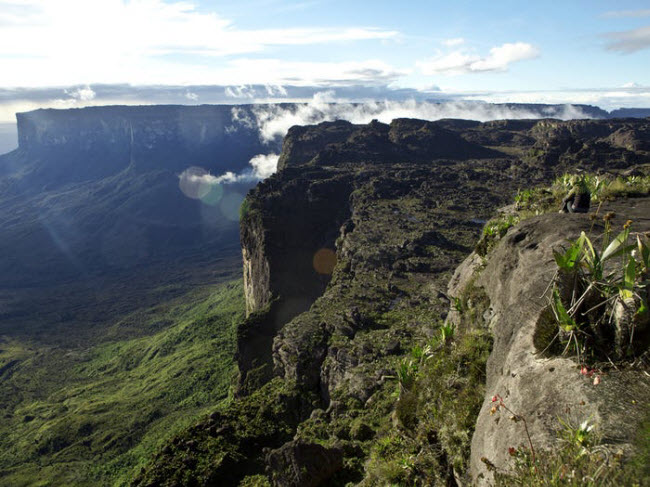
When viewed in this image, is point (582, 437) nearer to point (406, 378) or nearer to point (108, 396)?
point (406, 378)

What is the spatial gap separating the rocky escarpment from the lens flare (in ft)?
1.58

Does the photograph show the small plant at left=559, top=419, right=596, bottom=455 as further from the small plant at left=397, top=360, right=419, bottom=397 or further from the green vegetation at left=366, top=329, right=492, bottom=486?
the small plant at left=397, top=360, right=419, bottom=397

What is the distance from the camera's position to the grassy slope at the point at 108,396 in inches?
2274

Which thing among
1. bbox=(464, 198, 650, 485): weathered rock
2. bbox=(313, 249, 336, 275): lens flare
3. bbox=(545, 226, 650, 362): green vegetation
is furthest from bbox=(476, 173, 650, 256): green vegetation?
bbox=(313, 249, 336, 275): lens flare

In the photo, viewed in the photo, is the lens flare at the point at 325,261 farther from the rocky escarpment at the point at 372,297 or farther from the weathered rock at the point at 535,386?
the weathered rock at the point at 535,386

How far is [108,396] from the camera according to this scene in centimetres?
8019

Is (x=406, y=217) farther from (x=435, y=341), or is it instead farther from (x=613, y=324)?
(x=613, y=324)

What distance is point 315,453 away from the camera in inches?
669

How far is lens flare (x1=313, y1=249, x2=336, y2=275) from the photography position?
7144cm

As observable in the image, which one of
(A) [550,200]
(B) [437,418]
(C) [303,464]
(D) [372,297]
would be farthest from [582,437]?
(D) [372,297]

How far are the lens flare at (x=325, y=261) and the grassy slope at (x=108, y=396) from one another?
21.6 meters

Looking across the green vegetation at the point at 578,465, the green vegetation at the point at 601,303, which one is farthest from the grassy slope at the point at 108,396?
the green vegetation at the point at 601,303

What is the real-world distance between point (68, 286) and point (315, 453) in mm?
195224

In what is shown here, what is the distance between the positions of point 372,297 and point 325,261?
2921 cm
